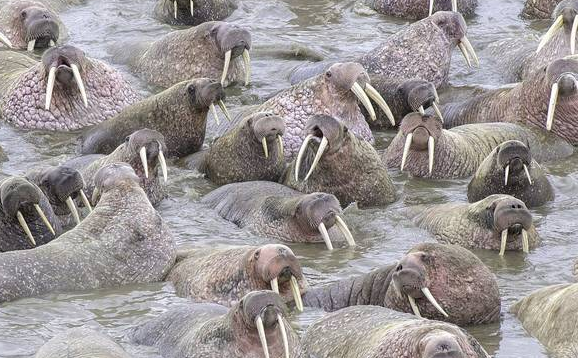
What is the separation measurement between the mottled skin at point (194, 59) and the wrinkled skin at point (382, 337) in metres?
7.65

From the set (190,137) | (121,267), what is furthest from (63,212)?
(190,137)

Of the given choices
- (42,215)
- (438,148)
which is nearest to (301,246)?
(42,215)

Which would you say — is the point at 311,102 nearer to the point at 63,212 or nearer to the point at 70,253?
the point at 63,212

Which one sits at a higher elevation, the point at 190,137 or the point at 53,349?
the point at 53,349

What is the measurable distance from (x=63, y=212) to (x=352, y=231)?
221 centimetres

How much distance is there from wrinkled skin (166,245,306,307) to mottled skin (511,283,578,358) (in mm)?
1446

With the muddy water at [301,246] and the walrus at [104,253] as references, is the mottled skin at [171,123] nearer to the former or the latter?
the muddy water at [301,246]

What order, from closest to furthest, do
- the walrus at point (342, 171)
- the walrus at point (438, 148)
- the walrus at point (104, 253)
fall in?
the walrus at point (104, 253) < the walrus at point (342, 171) < the walrus at point (438, 148)

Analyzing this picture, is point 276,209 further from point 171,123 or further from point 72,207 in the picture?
point 171,123

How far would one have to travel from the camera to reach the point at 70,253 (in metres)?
11.1

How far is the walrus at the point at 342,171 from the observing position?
1340 cm

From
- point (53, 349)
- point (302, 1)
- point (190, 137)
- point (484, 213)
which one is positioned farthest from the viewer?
point (302, 1)

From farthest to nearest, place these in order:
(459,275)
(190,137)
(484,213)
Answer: (190,137)
(484,213)
(459,275)

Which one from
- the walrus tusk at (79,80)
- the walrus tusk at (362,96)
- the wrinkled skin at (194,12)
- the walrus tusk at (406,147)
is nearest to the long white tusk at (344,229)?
the walrus tusk at (406,147)
